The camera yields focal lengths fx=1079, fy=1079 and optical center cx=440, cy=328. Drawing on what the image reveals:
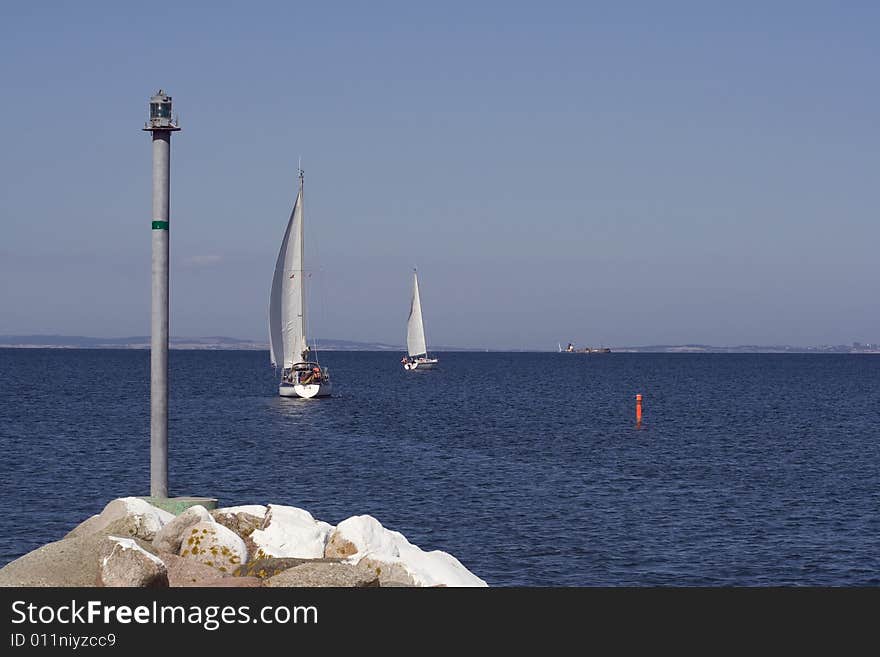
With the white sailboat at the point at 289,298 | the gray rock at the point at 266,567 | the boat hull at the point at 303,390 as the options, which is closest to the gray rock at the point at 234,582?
the gray rock at the point at 266,567

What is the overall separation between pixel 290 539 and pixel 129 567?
395 centimetres

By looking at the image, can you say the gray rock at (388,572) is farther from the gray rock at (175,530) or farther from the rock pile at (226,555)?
the gray rock at (175,530)

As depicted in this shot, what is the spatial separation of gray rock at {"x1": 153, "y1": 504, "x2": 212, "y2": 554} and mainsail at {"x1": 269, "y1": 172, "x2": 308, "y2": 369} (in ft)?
262

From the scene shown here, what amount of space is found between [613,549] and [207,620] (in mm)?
20395

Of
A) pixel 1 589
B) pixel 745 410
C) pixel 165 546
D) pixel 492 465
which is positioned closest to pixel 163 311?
pixel 165 546

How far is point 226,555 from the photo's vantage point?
64.6ft

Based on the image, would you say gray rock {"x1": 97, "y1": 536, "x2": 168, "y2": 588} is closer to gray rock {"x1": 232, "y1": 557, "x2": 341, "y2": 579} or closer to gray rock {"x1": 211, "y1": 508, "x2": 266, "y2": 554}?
gray rock {"x1": 232, "y1": 557, "x2": 341, "y2": 579}

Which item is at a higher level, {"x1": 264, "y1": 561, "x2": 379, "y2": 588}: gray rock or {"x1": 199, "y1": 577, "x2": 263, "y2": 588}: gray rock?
{"x1": 264, "y1": 561, "x2": 379, "y2": 588}: gray rock

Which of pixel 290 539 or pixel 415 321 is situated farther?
pixel 415 321

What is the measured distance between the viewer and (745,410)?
104m

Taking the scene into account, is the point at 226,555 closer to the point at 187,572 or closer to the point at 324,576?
the point at 187,572

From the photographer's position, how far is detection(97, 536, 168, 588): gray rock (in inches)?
694

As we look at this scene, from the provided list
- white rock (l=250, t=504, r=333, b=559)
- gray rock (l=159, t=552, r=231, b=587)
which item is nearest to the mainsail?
white rock (l=250, t=504, r=333, b=559)

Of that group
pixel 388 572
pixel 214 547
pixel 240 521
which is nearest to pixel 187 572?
pixel 214 547
